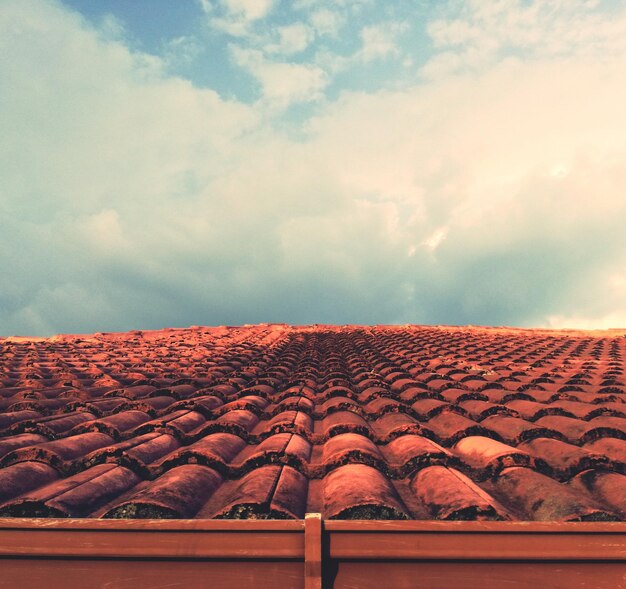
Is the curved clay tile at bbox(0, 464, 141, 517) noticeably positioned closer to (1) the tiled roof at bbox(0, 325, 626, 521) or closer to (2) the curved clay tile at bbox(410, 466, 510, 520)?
(1) the tiled roof at bbox(0, 325, 626, 521)

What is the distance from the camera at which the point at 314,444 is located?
282 centimetres

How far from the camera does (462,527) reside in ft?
4.29

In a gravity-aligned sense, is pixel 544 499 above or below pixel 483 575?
above

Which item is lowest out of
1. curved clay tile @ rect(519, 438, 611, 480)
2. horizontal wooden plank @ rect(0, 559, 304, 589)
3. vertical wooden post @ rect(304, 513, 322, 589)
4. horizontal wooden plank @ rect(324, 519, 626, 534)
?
horizontal wooden plank @ rect(0, 559, 304, 589)

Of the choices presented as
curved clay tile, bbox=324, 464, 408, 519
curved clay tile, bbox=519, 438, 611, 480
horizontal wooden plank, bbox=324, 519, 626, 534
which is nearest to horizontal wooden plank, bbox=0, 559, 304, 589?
horizontal wooden plank, bbox=324, 519, 626, 534

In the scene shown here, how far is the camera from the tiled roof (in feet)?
5.83

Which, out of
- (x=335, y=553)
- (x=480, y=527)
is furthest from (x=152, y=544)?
(x=480, y=527)

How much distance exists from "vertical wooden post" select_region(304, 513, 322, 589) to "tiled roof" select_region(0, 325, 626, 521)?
0.38 m

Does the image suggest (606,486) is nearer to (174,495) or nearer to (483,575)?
(483,575)

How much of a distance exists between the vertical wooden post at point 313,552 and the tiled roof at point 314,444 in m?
0.38

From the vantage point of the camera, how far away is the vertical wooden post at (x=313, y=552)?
1260 millimetres

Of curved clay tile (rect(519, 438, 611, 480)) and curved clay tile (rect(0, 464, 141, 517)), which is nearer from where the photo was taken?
curved clay tile (rect(0, 464, 141, 517))

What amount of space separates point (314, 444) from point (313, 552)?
1561 mm

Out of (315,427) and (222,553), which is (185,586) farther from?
(315,427)
